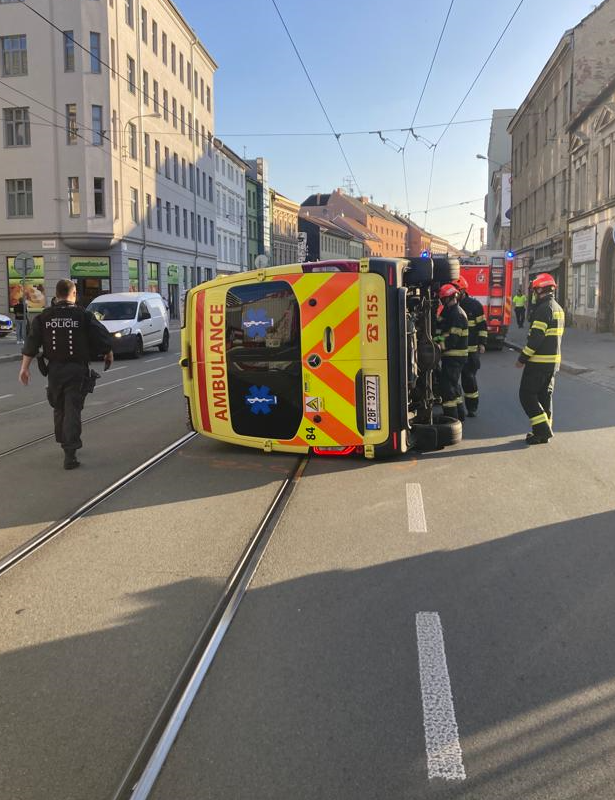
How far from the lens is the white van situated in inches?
838

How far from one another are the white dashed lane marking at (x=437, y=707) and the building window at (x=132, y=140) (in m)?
40.6

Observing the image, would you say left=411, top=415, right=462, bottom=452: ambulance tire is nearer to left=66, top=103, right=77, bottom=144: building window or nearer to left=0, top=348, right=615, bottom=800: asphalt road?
left=0, top=348, right=615, bottom=800: asphalt road

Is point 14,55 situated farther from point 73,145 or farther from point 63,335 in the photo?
point 63,335

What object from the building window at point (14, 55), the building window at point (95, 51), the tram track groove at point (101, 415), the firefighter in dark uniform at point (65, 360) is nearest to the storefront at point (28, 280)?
the building window at point (14, 55)

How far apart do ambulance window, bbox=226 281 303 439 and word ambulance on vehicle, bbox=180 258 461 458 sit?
10 mm

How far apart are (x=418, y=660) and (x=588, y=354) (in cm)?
1849

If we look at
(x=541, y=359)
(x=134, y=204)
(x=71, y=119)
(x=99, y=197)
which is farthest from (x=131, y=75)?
(x=541, y=359)

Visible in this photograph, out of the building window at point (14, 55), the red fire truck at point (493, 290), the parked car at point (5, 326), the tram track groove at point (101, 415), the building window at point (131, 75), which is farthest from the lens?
the building window at point (131, 75)

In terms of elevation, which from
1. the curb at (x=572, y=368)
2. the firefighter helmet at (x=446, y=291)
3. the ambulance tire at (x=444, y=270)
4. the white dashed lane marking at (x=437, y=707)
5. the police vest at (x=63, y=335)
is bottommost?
the white dashed lane marking at (x=437, y=707)

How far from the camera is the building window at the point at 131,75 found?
40.6 meters

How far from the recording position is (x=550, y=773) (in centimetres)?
265

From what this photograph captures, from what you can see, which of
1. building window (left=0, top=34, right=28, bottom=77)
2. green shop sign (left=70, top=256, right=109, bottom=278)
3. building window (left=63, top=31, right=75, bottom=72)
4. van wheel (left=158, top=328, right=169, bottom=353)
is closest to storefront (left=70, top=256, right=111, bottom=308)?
green shop sign (left=70, top=256, right=109, bottom=278)

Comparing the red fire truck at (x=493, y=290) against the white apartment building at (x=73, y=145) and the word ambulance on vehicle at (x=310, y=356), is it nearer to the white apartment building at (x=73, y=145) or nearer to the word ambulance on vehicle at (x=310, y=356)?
the word ambulance on vehicle at (x=310, y=356)

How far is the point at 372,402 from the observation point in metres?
7.43
